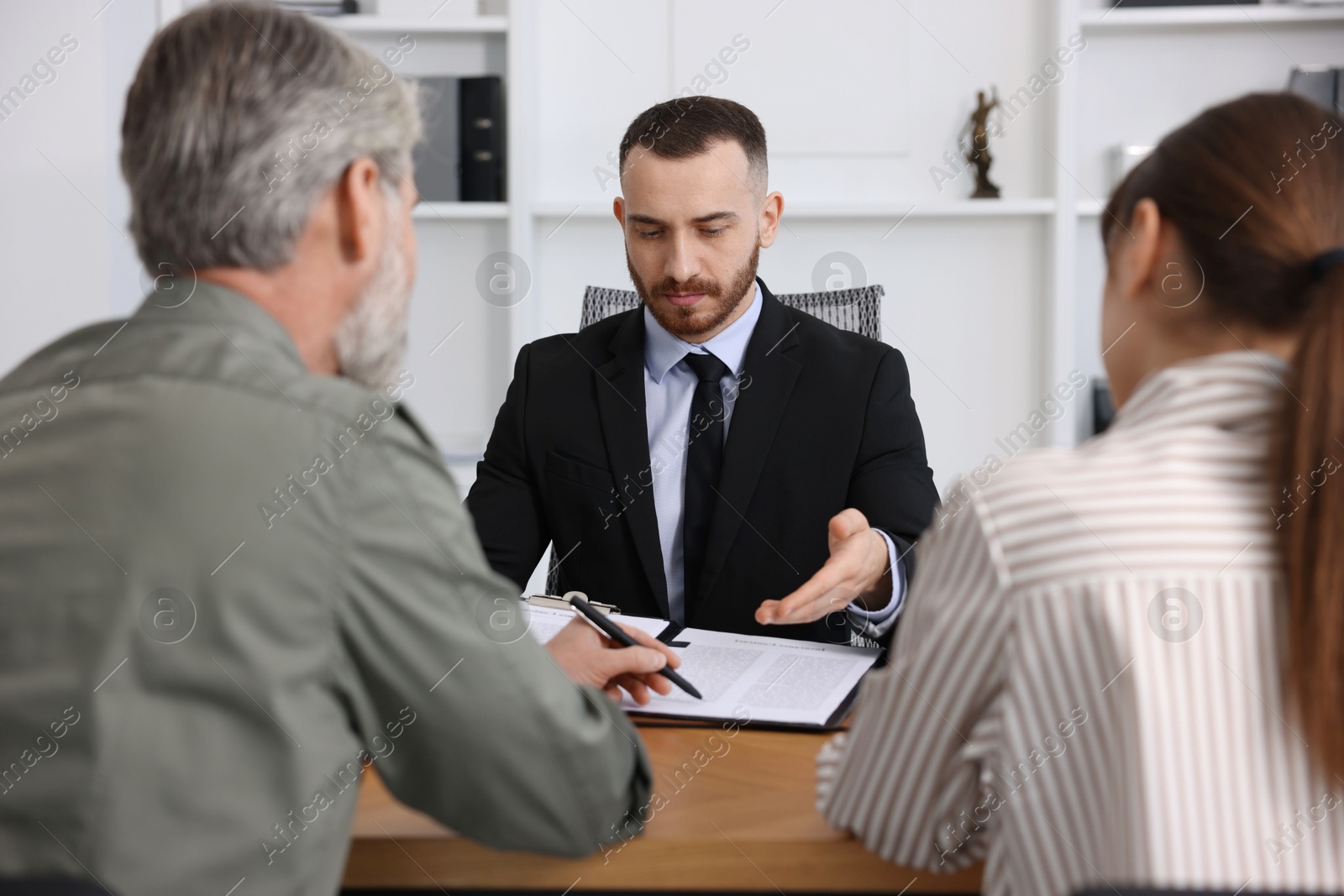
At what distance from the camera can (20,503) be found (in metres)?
0.73

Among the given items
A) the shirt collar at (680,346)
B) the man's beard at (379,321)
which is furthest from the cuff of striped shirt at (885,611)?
the man's beard at (379,321)

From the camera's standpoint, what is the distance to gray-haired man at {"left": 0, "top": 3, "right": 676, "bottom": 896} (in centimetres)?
70

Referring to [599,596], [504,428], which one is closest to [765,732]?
[599,596]

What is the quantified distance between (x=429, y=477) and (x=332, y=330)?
193 millimetres

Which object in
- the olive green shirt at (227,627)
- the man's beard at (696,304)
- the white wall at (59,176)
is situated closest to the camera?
the olive green shirt at (227,627)

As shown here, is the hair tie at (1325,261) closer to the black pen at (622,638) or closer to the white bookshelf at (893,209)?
the black pen at (622,638)

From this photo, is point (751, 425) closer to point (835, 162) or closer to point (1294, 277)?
point (1294, 277)

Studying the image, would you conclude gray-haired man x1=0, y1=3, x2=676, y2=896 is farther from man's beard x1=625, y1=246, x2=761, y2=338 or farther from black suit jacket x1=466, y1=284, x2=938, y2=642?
man's beard x1=625, y1=246, x2=761, y2=338

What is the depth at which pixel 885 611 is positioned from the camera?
56.1 inches

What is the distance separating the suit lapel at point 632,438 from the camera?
1669 millimetres

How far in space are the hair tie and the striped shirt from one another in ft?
0.23

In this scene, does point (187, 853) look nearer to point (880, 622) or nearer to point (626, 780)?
point (626, 780)

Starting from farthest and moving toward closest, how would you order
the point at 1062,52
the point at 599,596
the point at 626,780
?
the point at 1062,52
the point at 599,596
the point at 626,780

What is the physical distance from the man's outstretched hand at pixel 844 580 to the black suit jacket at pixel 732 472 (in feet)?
0.59
